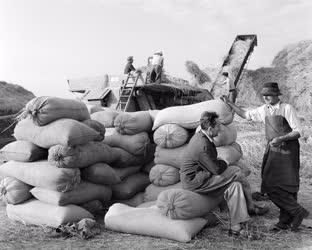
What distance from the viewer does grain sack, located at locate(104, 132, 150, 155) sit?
508 cm

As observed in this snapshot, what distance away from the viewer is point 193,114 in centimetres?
484

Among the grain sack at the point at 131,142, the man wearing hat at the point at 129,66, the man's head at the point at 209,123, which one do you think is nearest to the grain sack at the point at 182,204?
the man's head at the point at 209,123

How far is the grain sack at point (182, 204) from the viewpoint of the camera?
3.85 meters

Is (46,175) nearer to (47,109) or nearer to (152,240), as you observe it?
(47,109)

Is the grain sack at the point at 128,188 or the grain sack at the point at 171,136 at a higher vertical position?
the grain sack at the point at 171,136

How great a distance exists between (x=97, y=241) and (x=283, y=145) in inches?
82.8

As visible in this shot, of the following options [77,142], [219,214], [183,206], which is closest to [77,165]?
[77,142]

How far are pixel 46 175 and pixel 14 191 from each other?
55cm

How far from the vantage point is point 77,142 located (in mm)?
4375

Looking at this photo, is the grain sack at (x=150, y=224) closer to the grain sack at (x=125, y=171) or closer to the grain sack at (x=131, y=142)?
the grain sack at (x=125, y=171)

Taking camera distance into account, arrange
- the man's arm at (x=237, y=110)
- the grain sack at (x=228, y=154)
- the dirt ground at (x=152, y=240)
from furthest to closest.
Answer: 1. the grain sack at (x=228, y=154)
2. the man's arm at (x=237, y=110)
3. the dirt ground at (x=152, y=240)

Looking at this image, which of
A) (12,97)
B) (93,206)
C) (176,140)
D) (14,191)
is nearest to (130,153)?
(176,140)

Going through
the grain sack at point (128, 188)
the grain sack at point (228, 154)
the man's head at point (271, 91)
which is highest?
the man's head at point (271, 91)

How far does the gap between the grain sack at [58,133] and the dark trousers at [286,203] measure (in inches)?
80.8
